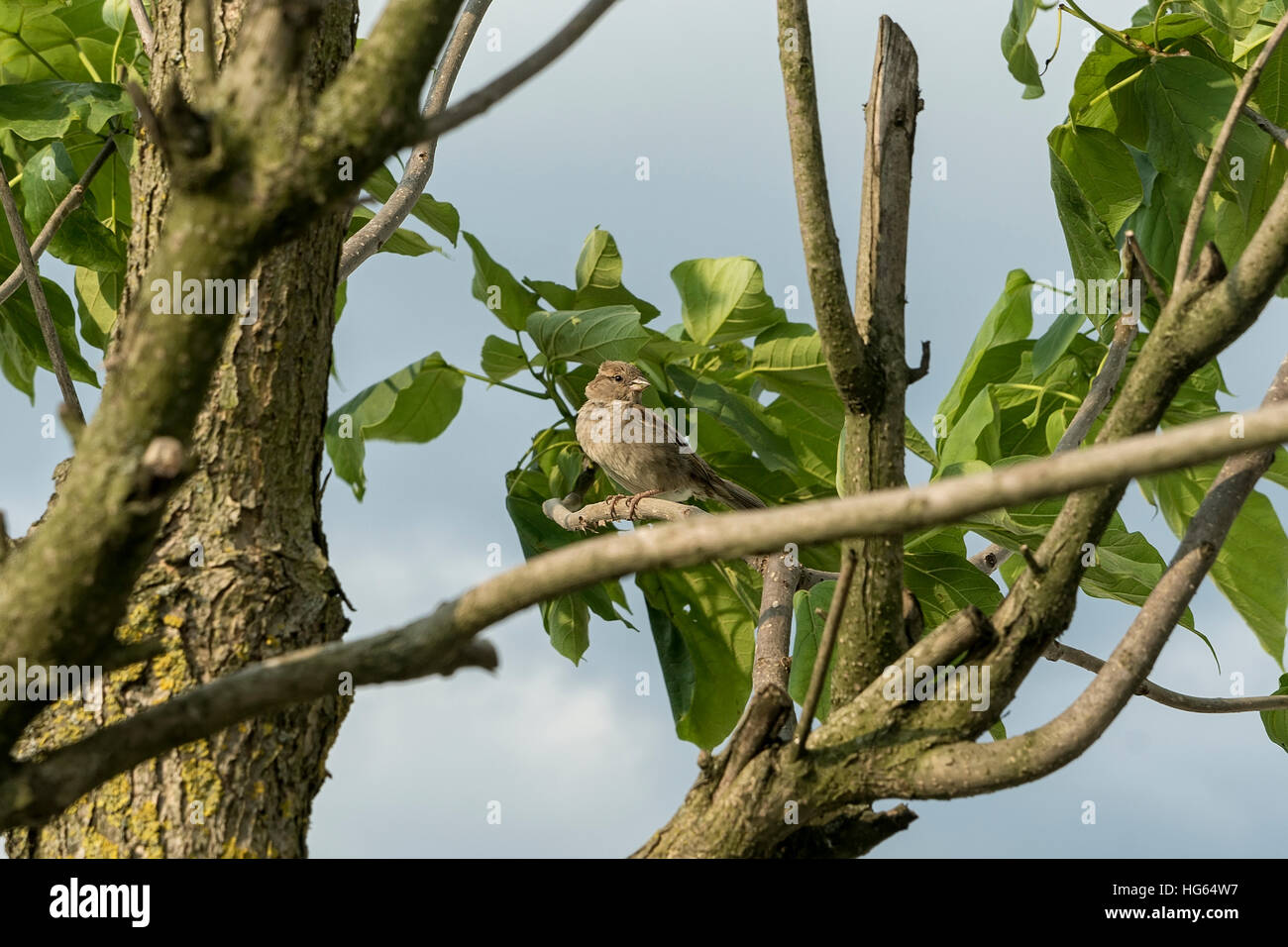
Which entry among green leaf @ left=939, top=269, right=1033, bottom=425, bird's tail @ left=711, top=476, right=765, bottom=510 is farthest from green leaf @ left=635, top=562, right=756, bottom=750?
green leaf @ left=939, top=269, right=1033, bottom=425

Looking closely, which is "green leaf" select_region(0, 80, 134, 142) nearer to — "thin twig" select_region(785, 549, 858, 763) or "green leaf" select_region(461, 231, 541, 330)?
"green leaf" select_region(461, 231, 541, 330)

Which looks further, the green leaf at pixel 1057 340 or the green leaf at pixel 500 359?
the green leaf at pixel 500 359

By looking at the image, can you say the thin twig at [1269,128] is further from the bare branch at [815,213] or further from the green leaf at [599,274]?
the green leaf at [599,274]

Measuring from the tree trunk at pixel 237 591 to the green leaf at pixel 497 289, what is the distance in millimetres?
1517

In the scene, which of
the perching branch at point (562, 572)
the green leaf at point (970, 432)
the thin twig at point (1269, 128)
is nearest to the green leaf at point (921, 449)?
the green leaf at point (970, 432)

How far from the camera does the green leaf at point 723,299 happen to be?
15.1 ft

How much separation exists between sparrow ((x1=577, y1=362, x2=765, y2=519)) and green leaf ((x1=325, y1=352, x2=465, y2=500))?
0.75m

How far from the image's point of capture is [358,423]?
13.6 ft

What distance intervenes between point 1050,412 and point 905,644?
253 cm

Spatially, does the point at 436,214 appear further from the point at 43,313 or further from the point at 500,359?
the point at 43,313

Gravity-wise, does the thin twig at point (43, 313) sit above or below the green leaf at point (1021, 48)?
below

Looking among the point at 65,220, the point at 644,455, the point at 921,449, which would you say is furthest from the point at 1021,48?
the point at 65,220
